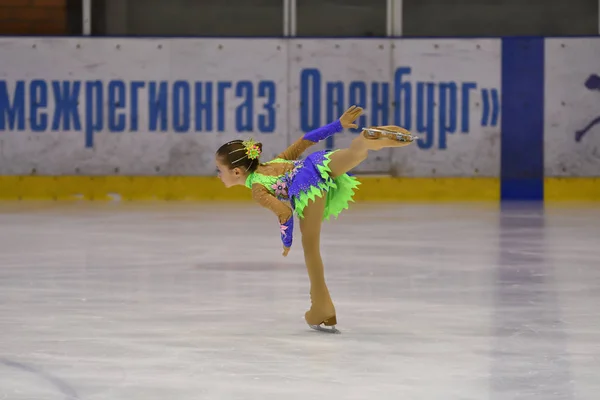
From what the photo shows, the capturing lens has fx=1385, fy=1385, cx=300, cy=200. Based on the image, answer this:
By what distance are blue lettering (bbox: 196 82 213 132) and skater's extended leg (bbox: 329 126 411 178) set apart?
8.91m

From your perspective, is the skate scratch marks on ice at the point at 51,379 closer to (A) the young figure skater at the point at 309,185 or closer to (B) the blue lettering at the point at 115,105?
(A) the young figure skater at the point at 309,185

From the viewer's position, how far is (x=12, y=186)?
48.3 feet

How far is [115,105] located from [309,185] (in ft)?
30.0

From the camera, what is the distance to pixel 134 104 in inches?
582

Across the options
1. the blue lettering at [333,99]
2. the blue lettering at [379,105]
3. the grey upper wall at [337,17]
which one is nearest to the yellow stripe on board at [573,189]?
the blue lettering at [379,105]

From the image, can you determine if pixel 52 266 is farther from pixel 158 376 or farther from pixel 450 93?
pixel 450 93

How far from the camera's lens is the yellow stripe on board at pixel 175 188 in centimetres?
1466

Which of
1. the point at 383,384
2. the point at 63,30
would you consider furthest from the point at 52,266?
the point at 63,30

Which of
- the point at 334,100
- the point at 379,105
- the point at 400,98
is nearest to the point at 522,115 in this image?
the point at 400,98

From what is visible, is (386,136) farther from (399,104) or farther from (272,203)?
(399,104)

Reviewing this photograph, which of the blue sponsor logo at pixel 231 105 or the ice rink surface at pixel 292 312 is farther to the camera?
the blue sponsor logo at pixel 231 105

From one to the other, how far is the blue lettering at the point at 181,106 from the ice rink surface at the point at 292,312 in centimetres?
348

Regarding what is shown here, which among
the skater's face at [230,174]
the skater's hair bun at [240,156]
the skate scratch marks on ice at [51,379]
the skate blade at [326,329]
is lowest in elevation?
the skate blade at [326,329]

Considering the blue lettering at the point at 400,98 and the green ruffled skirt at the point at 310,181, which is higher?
the blue lettering at the point at 400,98
